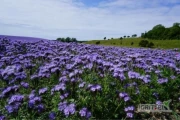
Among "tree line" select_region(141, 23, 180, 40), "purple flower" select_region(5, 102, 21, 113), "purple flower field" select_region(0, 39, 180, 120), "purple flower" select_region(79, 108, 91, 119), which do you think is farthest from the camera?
"tree line" select_region(141, 23, 180, 40)

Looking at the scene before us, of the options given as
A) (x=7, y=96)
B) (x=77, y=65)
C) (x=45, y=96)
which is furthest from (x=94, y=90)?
(x=77, y=65)

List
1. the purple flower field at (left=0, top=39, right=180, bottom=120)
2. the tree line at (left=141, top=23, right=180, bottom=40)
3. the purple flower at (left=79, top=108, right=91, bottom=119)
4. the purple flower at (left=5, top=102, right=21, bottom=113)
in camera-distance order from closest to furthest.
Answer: the purple flower at (left=5, top=102, right=21, bottom=113) < the purple flower at (left=79, top=108, right=91, bottom=119) < the purple flower field at (left=0, top=39, right=180, bottom=120) < the tree line at (left=141, top=23, right=180, bottom=40)

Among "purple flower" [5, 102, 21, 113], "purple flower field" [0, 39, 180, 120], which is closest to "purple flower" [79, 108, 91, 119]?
"purple flower field" [0, 39, 180, 120]

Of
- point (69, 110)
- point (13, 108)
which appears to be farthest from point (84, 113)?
point (13, 108)

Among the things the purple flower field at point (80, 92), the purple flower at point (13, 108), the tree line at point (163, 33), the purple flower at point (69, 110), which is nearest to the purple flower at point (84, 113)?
the purple flower field at point (80, 92)

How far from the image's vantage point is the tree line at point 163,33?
99.6 metres

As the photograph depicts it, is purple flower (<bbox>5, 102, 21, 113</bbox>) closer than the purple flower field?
Yes

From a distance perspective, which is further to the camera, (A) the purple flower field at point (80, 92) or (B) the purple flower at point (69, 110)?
(A) the purple flower field at point (80, 92)

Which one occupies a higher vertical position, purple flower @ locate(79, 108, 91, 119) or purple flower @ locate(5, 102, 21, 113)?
purple flower @ locate(5, 102, 21, 113)

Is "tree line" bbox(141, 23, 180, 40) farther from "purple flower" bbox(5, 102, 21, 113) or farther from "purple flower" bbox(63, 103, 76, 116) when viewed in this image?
"purple flower" bbox(5, 102, 21, 113)

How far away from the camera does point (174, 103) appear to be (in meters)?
7.87

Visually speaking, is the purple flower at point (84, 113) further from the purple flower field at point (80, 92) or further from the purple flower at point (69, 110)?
the purple flower at point (69, 110)

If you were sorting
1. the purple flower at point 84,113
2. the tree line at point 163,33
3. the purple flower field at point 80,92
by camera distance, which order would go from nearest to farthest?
1. the purple flower at point 84,113
2. the purple flower field at point 80,92
3. the tree line at point 163,33

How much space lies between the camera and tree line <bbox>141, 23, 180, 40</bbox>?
9964cm
